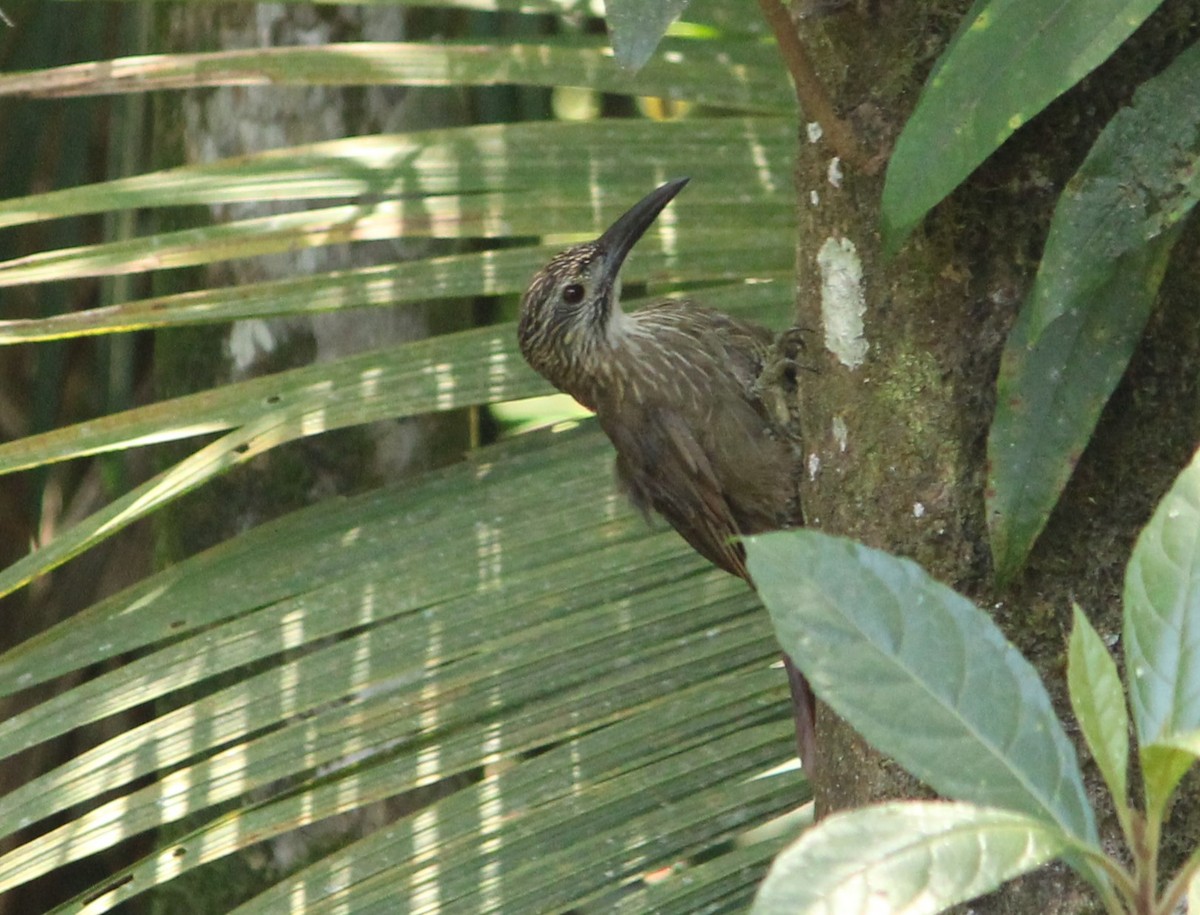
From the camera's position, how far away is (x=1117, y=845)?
1.10 meters

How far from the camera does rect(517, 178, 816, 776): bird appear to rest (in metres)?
2.39

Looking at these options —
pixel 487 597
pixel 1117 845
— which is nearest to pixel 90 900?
pixel 487 597

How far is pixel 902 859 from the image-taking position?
0.69m

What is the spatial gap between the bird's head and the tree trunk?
1.30 metres

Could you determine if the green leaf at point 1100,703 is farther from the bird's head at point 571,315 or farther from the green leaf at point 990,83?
the bird's head at point 571,315

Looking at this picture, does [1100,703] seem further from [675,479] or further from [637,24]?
[675,479]

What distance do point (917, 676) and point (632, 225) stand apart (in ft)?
5.33

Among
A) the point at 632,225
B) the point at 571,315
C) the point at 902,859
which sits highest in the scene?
the point at 632,225

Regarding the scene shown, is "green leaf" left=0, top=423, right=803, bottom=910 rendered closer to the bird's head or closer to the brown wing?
the brown wing

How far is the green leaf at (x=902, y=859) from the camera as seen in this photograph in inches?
26.3

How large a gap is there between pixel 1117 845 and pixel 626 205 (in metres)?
1.40

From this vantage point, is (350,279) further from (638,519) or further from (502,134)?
(638,519)

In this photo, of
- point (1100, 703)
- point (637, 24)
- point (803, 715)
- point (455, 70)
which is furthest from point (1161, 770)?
point (455, 70)

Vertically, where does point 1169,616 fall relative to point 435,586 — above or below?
above
